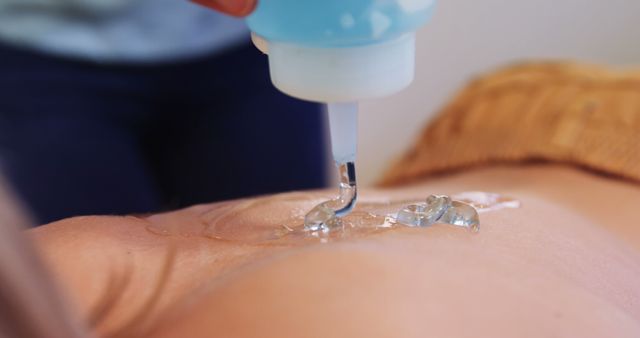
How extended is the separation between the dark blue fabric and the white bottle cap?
42cm

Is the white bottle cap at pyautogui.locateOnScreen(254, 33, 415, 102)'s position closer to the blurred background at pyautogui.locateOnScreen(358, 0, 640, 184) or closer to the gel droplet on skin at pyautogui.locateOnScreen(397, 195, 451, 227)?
the gel droplet on skin at pyautogui.locateOnScreen(397, 195, 451, 227)

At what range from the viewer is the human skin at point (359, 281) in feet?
1.14

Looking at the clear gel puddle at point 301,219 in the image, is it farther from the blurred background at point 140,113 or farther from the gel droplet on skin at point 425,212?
the blurred background at point 140,113

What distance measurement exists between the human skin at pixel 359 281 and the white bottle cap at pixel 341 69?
8 cm

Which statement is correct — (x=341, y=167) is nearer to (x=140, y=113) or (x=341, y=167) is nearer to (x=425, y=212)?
(x=425, y=212)

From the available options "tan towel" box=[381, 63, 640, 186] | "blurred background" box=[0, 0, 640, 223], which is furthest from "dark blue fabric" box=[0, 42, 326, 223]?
"tan towel" box=[381, 63, 640, 186]

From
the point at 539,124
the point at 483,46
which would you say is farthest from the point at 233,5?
the point at 483,46

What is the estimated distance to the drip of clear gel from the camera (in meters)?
0.43

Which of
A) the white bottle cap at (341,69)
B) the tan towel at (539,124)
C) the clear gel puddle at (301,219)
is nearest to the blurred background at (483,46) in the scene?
the tan towel at (539,124)

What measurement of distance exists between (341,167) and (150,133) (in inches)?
18.0

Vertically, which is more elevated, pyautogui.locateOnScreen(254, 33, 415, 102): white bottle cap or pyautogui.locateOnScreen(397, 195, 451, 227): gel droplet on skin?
pyautogui.locateOnScreen(254, 33, 415, 102): white bottle cap

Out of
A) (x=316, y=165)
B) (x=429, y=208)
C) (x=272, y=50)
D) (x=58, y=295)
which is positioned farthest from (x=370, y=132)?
(x=58, y=295)

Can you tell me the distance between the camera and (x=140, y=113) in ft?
2.73

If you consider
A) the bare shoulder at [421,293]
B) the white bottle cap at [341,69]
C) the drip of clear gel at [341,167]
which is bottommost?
the bare shoulder at [421,293]
